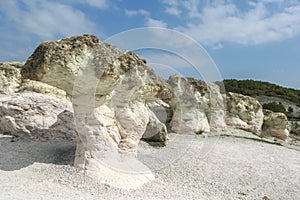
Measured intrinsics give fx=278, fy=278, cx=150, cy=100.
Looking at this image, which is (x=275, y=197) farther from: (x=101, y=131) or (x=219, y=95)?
(x=219, y=95)

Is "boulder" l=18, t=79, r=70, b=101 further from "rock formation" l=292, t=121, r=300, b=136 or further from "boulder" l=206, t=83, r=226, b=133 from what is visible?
"rock formation" l=292, t=121, r=300, b=136

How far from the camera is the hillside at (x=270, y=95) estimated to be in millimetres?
39731

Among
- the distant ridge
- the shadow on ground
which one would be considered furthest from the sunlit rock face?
the distant ridge

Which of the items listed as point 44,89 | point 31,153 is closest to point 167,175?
point 31,153

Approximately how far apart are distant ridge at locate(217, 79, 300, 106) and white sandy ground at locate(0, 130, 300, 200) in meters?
38.5

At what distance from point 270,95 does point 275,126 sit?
3078 cm

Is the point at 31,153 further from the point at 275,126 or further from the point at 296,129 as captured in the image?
the point at 296,129

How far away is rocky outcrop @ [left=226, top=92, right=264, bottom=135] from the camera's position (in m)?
17.2

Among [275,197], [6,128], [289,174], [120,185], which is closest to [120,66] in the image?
[120,185]

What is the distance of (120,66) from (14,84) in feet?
28.7

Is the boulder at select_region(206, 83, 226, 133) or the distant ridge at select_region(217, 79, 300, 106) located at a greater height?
the distant ridge at select_region(217, 79, 300, 106)

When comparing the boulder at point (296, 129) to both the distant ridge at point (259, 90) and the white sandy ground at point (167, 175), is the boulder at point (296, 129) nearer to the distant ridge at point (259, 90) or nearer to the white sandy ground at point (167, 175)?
the white sandy ground at point (167, 175)

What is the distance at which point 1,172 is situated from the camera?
5.37 m

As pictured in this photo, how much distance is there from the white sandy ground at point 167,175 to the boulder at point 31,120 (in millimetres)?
371
